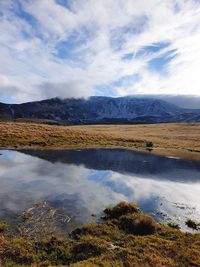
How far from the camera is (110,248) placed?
18375mm

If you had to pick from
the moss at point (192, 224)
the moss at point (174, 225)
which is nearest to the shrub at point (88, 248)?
the moss at point (174, 225)

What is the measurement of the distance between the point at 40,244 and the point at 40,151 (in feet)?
169

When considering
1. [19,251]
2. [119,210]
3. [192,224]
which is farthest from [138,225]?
[19,251]

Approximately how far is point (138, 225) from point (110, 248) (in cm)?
563

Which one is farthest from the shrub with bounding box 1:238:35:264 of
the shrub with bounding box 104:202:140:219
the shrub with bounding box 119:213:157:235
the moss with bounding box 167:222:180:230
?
the moss with bounding box 167:222:180:230

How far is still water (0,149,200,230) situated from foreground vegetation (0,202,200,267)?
3.58 meters

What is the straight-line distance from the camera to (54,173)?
46156 millimetres

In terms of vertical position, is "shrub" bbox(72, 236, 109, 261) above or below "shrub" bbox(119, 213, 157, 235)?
above

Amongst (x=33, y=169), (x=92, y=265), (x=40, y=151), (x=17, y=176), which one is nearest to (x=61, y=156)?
(x=40, y=151)

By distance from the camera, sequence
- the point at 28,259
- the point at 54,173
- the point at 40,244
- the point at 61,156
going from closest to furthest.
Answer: the point at 28,259
the point at 40,244
the point at 54,173
the point at 61,156

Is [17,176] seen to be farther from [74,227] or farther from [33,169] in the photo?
[74,227]

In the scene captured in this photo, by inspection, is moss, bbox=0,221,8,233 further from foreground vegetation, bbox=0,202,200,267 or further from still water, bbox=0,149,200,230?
still water, bbox=0,149,200,230

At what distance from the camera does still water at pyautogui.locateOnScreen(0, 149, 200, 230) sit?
29.3 meters

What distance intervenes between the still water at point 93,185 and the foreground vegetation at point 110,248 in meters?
3.58
